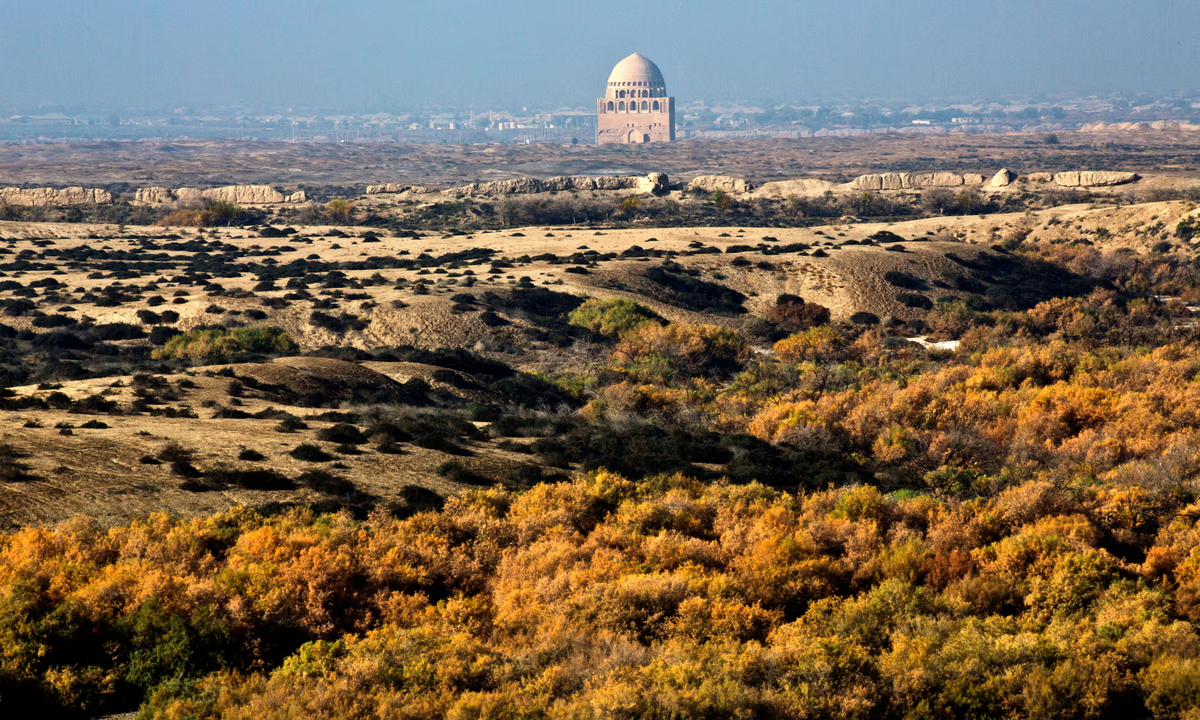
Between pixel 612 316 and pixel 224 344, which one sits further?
pixel 612 316

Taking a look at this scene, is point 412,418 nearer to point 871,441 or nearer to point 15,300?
point 871,441

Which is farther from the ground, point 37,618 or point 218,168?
point 218,168

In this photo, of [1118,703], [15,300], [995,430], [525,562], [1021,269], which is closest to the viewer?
[1118,703]

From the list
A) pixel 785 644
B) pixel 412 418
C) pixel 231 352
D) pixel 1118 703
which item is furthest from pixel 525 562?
pixel 231 352

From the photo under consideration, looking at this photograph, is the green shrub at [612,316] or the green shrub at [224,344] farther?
the green shrub at [612,316]

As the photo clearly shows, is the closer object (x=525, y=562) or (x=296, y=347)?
(x=525, y=562)

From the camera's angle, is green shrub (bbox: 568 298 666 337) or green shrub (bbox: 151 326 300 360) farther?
green shrub (bbox: 568 298 666 337)

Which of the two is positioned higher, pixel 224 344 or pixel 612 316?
pixel 224 344

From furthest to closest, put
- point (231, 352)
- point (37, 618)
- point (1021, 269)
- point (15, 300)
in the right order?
point (1021, 269) → point (15, 300) → point (231, 352) → point (37, 618)
